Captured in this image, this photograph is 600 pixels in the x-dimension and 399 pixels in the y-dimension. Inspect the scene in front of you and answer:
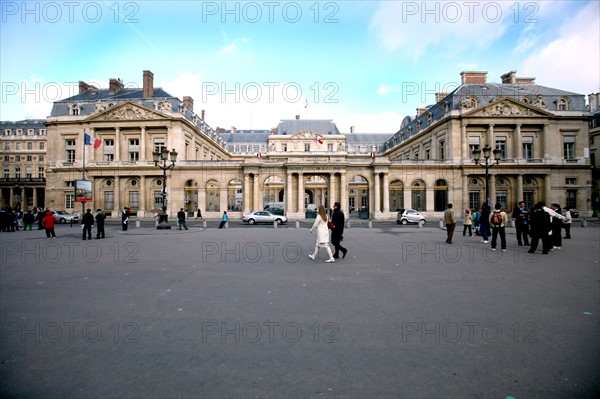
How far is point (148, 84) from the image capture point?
136ft

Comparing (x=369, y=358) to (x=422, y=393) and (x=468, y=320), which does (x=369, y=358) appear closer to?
(x=422, y=393)

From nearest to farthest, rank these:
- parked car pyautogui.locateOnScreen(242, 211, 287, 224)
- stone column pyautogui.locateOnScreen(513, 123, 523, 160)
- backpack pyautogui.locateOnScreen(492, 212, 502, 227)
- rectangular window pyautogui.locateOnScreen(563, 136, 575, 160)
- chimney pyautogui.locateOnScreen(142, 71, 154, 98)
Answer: backpack pyautogui.locateOnScreen(492, 212, 502, 227) < parked car pyautogui.locateOnScreen(242, 211, 287, 224) < stone column pyautogui.locateOnScreen(513, 123, 523, 160) < rectangular window pyautogui.locateOnScreen(563, 136, 575, 160) < chimney pyautogui.locateOnScreen(142, 71, 154, 98)

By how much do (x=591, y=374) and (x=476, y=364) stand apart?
39.6 inches

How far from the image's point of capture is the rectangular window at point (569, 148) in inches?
1553

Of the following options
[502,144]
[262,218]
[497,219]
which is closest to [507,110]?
[502,144]

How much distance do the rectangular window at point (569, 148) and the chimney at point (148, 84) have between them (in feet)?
182

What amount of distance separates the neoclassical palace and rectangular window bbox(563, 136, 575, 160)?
0.43 ft

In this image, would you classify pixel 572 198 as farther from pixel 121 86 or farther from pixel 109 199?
pixel 121 86

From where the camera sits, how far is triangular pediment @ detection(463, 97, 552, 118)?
38062 mm

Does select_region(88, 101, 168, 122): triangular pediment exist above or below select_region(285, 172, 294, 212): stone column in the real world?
above

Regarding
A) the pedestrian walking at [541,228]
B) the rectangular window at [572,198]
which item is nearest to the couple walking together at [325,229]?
the pedestrian walking at [541,228]

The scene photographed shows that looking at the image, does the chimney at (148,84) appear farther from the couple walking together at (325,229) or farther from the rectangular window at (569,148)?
the rectangular window at (569,148)

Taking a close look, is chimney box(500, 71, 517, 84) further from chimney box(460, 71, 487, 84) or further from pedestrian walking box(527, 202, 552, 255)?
pedestrian walking box(527, 202, 552, 255)

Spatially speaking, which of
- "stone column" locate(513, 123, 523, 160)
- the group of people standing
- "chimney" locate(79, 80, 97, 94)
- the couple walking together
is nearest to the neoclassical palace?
"stone column" locate(513, 123, 523, 160)
